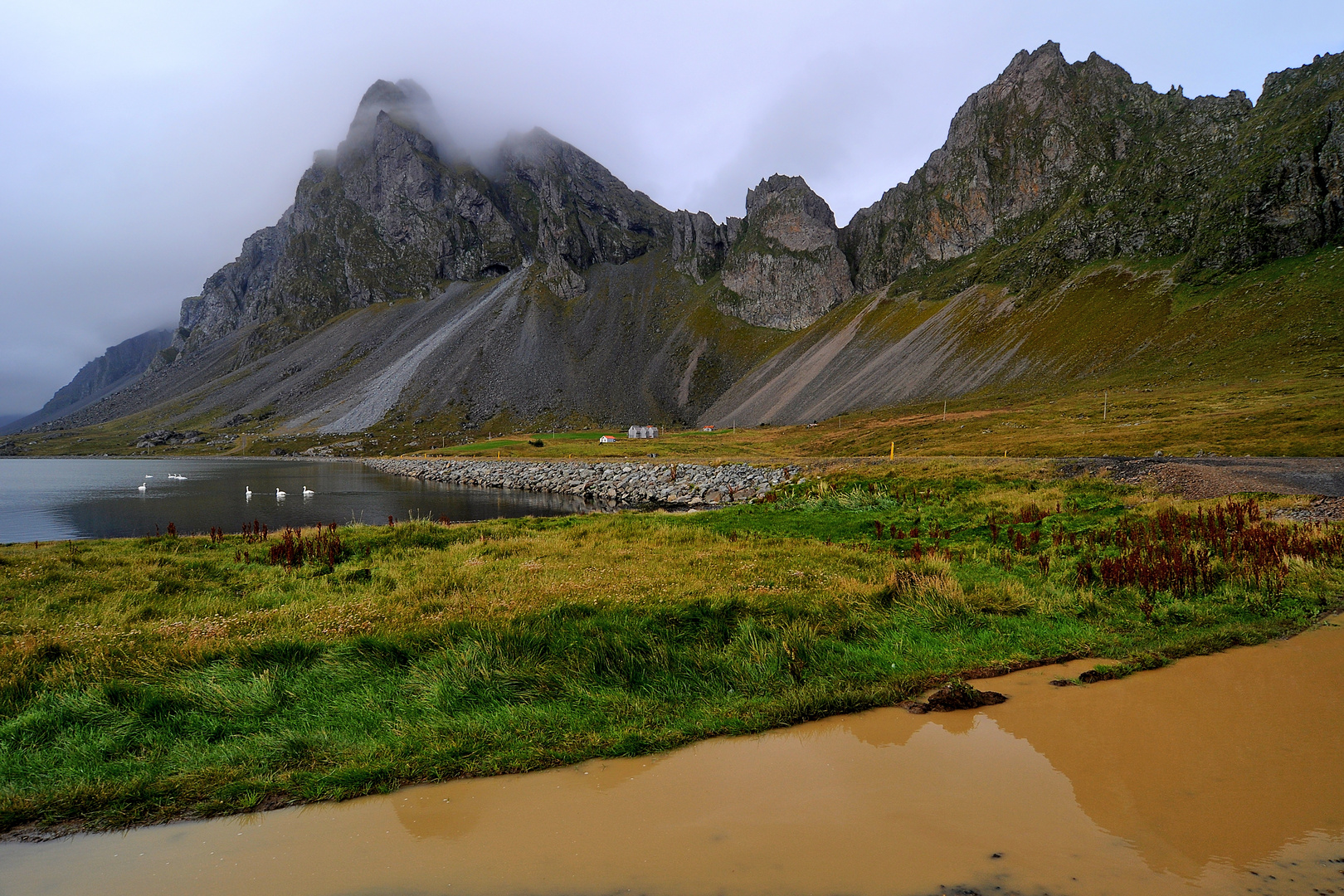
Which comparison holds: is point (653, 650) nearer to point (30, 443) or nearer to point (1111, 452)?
point (1111, 452)

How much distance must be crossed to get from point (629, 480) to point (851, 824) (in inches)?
1707

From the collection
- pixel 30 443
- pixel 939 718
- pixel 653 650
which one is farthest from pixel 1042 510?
pixel 30 443

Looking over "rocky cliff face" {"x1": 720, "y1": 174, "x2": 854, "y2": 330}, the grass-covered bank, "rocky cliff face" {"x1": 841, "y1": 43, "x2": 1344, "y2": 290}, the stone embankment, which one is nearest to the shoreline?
the grass-covered bank

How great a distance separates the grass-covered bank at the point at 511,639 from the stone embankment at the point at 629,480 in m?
21.5

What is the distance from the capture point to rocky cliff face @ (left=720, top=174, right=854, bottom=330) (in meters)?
178

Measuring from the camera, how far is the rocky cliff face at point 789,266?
178m

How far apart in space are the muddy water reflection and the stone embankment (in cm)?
2727

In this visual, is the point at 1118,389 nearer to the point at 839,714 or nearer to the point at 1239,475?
the point at 1239,475

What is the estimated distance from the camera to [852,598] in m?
10.5

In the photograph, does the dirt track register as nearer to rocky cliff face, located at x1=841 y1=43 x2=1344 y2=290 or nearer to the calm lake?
the calm lake

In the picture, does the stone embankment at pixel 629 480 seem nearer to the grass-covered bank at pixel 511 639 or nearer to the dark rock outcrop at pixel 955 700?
the grass-covered bank at pixel 511 639

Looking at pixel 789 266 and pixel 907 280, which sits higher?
pixel 789 266

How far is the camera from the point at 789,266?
7156 inches

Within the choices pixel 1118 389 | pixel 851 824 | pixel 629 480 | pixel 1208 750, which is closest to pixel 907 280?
pixel 1118 389
